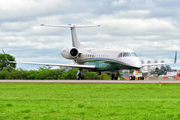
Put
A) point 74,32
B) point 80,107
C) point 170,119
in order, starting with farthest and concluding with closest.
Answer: point 74,32 → point 80,107 → point 170,119

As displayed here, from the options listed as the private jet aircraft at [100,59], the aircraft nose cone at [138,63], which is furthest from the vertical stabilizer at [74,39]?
the aircraft nose cone at [138,63]

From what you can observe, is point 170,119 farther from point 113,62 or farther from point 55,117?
point 113,62

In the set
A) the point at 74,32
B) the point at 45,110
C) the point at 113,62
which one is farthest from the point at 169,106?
the point at 74,32

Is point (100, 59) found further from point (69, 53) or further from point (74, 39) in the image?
point (74, 39)

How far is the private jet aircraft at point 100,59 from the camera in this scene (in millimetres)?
49694

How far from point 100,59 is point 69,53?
6610mm

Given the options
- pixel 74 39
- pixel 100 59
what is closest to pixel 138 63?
pixel 100 59

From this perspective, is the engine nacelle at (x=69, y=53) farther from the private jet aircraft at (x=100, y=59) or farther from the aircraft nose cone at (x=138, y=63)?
the aircraft nose cone at (x=138, y=63)

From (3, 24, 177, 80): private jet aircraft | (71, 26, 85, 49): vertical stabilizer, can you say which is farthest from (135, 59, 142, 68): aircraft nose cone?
(71, 26, 85, 49): vertical stabilizer

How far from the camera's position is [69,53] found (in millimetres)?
60344

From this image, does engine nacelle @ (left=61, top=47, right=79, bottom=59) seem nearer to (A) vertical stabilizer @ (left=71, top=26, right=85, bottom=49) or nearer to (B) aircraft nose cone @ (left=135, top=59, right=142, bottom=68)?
(A) vertical stabilizer @ (left=71, top=26, right=85, bottom=49)

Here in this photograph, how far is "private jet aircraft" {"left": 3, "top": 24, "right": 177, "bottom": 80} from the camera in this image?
49.7 metres

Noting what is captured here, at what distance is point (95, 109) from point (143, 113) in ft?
7.53

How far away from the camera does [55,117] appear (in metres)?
13.4
